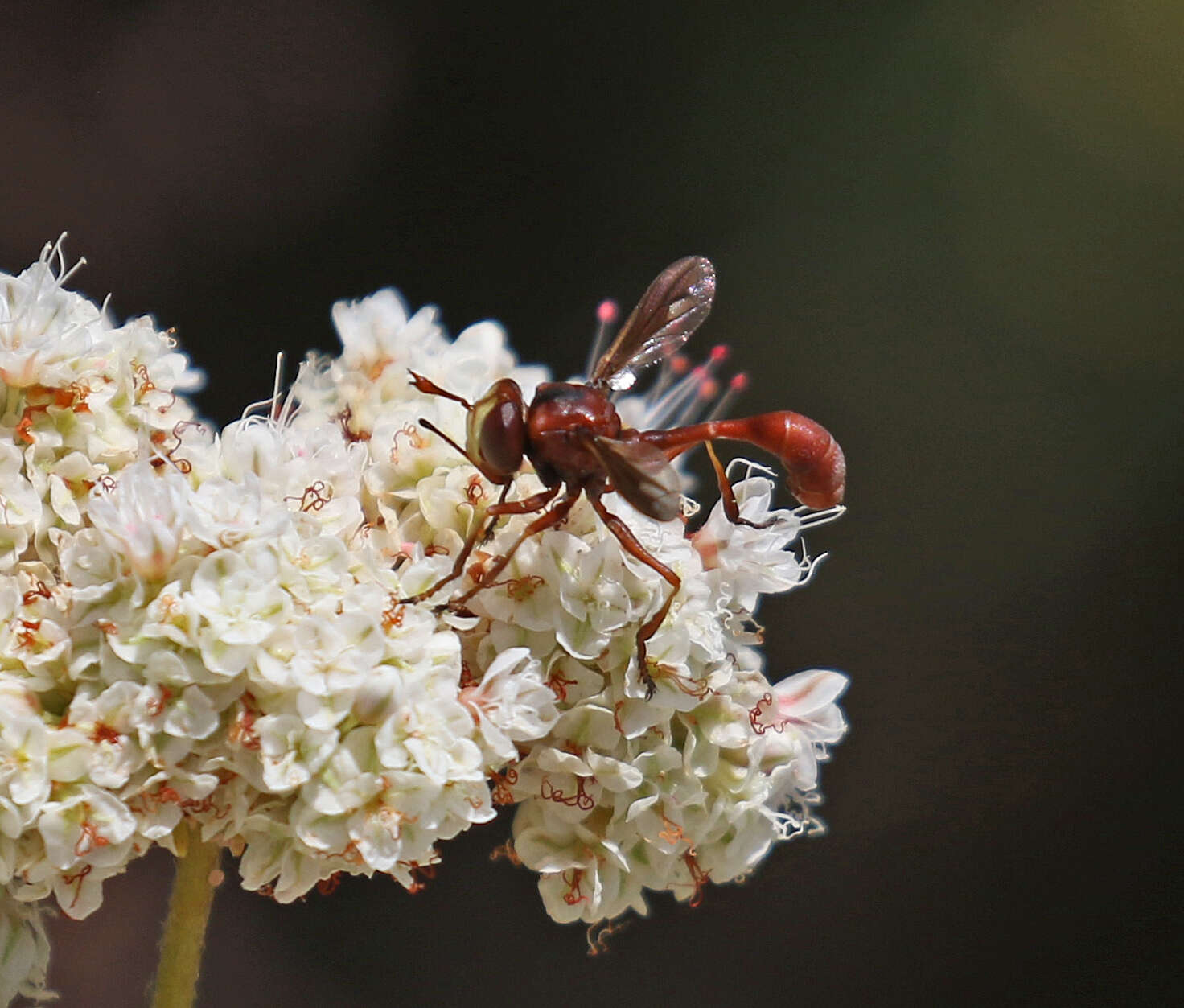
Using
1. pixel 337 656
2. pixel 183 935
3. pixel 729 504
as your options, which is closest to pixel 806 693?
pixel 729 504

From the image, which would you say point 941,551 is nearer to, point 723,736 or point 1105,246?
point 1105,246

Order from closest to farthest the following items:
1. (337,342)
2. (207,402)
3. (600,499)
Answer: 1. (600,499)
2. (207,402)
3. (337,342)

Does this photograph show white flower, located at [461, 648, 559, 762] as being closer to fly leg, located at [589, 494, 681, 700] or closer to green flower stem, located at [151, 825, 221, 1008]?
fly leg, located at [589, 494, 681, 700]

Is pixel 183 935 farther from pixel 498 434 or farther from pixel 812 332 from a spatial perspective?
pixel 812 332

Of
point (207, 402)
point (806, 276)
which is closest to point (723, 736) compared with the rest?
point (207, 402)

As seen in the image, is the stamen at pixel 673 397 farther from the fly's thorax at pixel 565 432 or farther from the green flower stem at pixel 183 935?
the green flower stem at pixel 183 935

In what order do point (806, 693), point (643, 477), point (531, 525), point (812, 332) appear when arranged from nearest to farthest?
point (643, 477)
point (531, 525)
point (806, 693)
point (812, 332)
